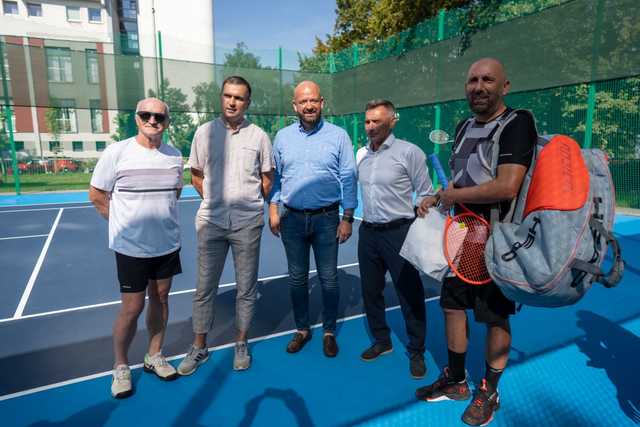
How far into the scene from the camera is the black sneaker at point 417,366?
3064 millimetres

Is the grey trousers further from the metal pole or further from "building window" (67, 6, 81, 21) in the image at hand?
"building window" (67, 6, 81, 21)

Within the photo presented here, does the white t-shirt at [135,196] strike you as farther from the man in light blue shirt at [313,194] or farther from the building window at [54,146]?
the building window at [54,146]

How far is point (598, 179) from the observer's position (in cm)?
203

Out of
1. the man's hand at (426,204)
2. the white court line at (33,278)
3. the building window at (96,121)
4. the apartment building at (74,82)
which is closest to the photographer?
the man's hand at (426,204)

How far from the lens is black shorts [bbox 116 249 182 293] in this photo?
9.11 feet

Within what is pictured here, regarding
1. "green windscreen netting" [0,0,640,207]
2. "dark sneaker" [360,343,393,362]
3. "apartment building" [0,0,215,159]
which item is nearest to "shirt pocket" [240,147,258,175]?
"dark sneaker" [360,343,393,362]

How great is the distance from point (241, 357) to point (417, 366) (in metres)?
1.35

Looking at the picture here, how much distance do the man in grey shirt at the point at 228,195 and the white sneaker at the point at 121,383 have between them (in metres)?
0.37

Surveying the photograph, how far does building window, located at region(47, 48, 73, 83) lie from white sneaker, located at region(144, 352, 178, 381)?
497 inches

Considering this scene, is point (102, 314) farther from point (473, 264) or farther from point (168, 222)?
point (473, 264)

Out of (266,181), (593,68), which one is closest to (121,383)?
(266,181)

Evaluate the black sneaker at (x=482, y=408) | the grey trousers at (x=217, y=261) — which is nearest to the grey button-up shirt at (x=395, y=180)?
the grey trousers at (x=217, y=261)

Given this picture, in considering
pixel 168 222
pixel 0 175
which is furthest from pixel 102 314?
pixel 0 175

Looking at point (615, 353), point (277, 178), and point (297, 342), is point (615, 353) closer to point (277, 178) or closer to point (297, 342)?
point (297, 342)
